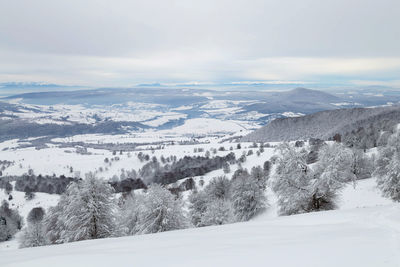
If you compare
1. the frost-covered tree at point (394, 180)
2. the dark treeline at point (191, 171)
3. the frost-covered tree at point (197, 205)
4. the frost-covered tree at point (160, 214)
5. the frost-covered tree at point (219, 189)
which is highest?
the frost-covered tree at point (394, 180)

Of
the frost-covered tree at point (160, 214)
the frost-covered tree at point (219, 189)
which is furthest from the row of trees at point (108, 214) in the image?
the frost-covered tree at point (219, 189)

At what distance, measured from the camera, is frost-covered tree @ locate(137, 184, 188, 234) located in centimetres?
2923

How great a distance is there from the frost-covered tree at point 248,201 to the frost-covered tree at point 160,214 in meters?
23.6

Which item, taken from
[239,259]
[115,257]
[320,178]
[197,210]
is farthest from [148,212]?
[197,210]

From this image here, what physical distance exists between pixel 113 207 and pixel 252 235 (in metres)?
19.2

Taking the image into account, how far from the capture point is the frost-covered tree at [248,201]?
5141cm

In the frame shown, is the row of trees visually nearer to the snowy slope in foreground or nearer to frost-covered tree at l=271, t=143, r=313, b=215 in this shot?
frost-covered tree at l=271, t=143, r=313, b=215

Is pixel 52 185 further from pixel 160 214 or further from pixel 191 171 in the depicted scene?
pixel 160 214

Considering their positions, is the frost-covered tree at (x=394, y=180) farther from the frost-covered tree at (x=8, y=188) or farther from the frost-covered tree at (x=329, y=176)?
the frost-covered tree at (x=8, y=188)

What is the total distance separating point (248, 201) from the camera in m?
52.0

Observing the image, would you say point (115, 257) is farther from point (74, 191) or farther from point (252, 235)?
point (74, 191)

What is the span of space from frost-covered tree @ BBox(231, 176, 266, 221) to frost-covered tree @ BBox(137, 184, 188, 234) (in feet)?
77.4

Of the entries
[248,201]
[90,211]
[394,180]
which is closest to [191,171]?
[248,201]

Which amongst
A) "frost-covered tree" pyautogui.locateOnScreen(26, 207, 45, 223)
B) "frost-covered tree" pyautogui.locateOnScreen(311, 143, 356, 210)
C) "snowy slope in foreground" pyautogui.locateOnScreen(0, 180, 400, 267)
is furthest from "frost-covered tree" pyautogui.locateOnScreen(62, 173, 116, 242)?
"frost-covered tree" pyautogui.locateOnScreen(26, 207, 45, 223)
